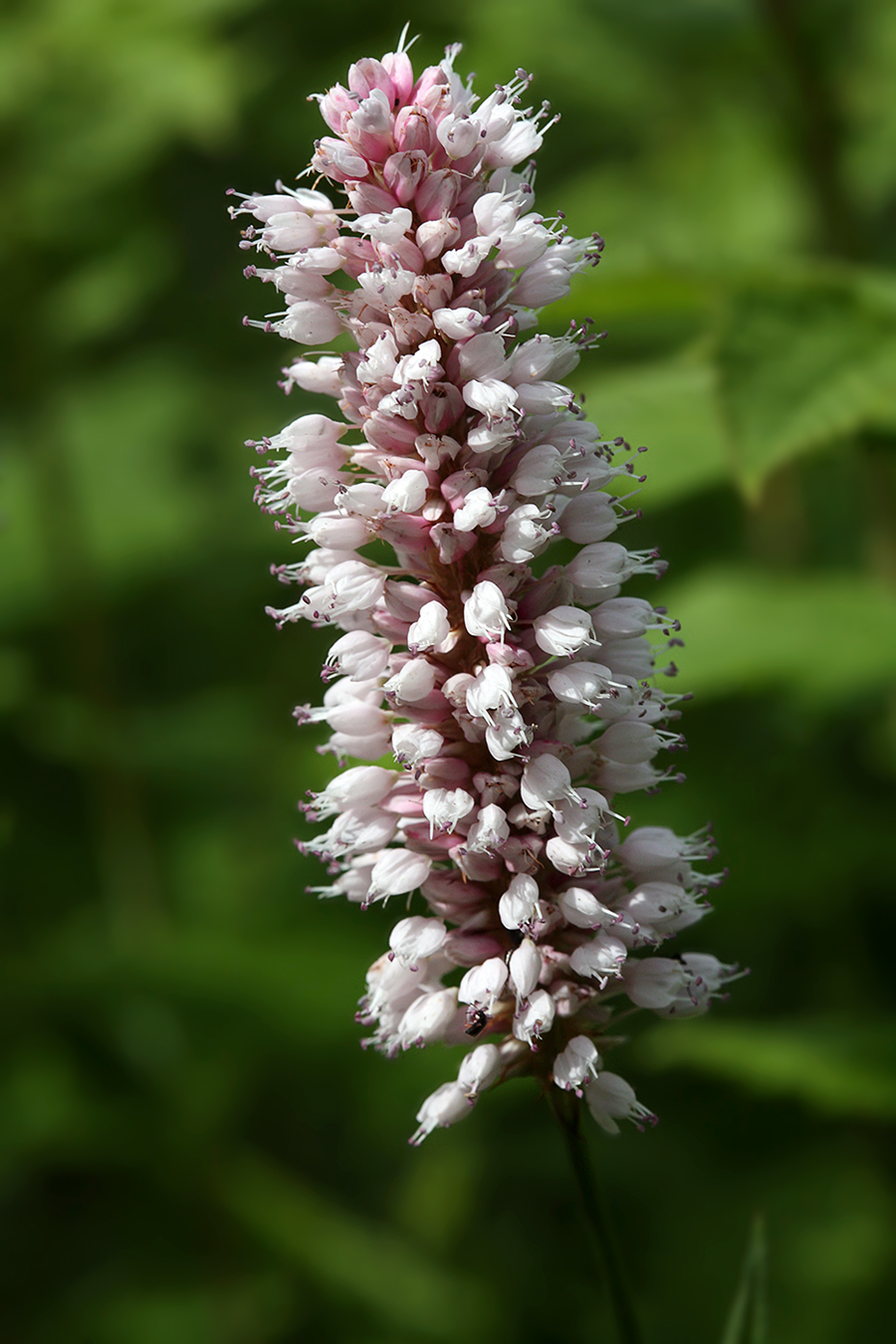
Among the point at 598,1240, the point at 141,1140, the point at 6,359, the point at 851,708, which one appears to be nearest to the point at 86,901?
the point at 141,1140

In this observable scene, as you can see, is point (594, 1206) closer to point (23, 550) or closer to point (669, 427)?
point (669, 427)

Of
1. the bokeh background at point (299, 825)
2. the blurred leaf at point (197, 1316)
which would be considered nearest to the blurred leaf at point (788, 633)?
the bokeh background at point (299, 825)

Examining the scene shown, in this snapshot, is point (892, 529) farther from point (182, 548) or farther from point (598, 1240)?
point (182, 548)

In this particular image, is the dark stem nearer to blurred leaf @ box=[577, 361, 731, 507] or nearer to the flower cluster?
the flower cluster

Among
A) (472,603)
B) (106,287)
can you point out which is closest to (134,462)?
(106,287)

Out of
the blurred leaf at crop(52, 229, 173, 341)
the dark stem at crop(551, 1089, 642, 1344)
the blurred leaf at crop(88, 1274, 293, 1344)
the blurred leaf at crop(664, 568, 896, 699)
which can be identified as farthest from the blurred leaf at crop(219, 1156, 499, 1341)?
the blurred leaf at crop(52, 229, 173, 341)
